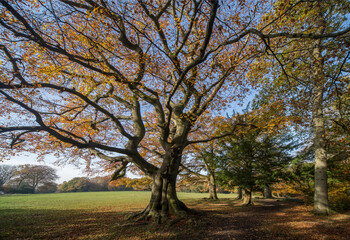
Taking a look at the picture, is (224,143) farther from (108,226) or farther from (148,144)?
(108,226)

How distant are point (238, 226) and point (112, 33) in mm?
9962

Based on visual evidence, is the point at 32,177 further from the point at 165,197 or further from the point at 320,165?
the point at 320,165

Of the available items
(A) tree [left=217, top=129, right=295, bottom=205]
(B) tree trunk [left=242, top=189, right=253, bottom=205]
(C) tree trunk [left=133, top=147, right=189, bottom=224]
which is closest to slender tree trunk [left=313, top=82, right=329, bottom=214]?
(A) tree [left=217, top=129, right=295, bottom=205]

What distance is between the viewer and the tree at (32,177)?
42412mm

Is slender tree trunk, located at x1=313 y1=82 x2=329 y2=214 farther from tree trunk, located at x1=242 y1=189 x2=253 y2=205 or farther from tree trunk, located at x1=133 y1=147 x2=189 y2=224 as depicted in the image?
tree trunk, located at x1=133 y1=147 x2=189 y2=224

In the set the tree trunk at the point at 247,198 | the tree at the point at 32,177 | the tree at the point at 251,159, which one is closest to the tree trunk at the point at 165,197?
the tree at the point at 251,159

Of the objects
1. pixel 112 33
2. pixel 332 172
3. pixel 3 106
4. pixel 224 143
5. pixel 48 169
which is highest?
pixel 112 33

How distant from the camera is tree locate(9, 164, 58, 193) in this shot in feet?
139

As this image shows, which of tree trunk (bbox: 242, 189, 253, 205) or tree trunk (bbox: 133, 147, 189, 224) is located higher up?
Answer: tree trunk (bbox: 133, 147, 189, 224)

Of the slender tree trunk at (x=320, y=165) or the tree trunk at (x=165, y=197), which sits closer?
the tree trunk at (x=165, y=197)

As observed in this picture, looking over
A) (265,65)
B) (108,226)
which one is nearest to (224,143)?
(265,65)

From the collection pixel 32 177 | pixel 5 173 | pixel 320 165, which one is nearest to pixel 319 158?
pixel 320 165

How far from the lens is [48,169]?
49719 mm

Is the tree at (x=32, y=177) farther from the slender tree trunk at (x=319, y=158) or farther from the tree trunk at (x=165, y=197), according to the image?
the slender tree trunk at (x=319, y=158)
